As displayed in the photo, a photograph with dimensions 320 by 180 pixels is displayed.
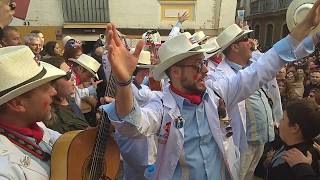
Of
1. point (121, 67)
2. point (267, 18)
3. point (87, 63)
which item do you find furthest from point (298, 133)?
point (267, 18)

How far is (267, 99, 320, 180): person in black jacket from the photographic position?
272 centimetres

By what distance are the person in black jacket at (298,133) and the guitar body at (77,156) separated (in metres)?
1.23

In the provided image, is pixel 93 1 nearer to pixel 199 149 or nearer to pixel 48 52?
pixel 48 52

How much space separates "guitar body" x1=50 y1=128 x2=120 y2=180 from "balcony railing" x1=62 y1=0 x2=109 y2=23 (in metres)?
12.4

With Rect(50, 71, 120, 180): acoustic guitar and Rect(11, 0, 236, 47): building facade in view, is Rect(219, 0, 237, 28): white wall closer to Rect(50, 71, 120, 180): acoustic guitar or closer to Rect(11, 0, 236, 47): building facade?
Rect(11, 0, 236, 47): building facade

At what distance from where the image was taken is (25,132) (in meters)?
1.96

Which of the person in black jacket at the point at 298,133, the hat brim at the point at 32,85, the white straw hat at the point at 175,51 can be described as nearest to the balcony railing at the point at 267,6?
the person in black jacket at the point at 298,133

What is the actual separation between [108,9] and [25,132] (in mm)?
13072

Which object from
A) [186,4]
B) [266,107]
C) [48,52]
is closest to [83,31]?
[186,4]

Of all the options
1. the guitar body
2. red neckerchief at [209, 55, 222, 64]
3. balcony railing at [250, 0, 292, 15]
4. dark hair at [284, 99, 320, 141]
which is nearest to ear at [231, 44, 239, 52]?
red neckerchief at [209, 55, 222, 64]

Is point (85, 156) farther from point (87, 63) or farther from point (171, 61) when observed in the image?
point (87, 63)

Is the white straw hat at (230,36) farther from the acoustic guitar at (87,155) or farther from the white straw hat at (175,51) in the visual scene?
the acoustic guitar at (87,155)

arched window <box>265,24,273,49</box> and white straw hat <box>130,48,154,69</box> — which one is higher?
white straw hat <box>130,48,154,69</box>

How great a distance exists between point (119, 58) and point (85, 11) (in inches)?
516
